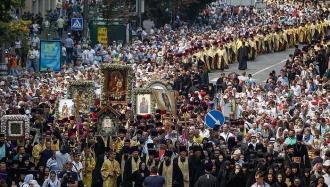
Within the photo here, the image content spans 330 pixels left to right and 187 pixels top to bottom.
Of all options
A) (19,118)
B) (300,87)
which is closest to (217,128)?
(19,118)

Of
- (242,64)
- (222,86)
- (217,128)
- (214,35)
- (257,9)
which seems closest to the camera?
(217,128)

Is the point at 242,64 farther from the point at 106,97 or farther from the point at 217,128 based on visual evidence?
the point at 217,128

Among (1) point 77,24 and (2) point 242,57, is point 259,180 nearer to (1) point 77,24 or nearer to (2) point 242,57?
(2) point 242,57

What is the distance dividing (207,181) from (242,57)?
29686 mm

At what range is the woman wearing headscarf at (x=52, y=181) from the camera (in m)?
38.9

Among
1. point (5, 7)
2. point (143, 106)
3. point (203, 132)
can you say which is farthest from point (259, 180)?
point (5, 7)

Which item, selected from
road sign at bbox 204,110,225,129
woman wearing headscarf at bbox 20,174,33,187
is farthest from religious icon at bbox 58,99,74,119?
woman wearing headscarf at bbox 20,174,33,187

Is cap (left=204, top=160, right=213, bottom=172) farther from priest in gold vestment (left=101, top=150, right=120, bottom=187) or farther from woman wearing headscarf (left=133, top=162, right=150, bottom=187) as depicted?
priest in gold vestment (left=101, top=150, right=120, bottom=187)

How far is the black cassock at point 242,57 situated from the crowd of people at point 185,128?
6 centimetres

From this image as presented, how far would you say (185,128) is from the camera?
1794 inches

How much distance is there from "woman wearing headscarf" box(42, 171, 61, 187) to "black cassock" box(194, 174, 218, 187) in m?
3.03

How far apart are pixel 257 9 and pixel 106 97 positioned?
136 ft

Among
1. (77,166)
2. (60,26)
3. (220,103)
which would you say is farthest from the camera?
(60,26)

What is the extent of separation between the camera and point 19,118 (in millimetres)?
43312
